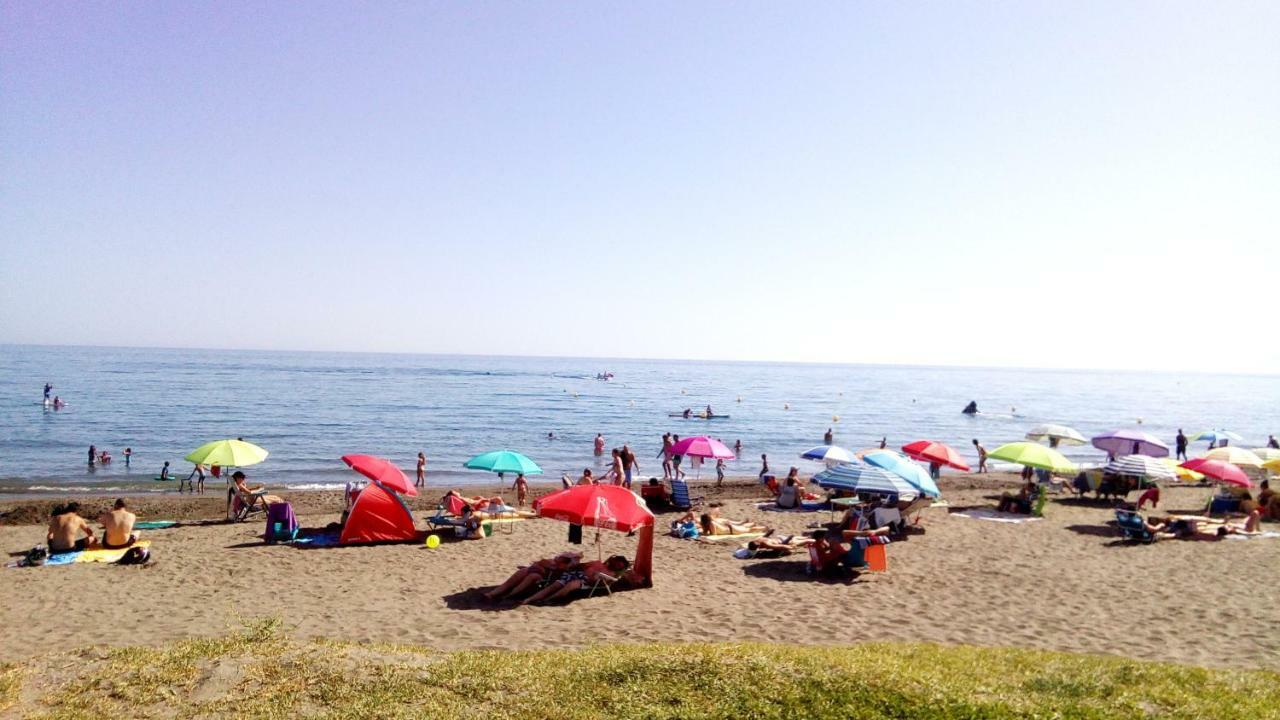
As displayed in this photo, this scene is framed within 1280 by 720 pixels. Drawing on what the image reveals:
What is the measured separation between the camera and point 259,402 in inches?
2436

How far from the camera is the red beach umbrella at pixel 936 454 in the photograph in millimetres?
20625

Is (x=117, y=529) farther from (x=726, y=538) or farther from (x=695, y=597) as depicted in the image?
(x=726, y=538)

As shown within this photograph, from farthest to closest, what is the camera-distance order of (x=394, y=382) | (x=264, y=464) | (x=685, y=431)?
1. (x=394, y=382)
2. (x=685, y=431)
3. (x=264, y=464)

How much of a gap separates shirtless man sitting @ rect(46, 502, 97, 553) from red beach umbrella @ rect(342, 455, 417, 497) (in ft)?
15.9

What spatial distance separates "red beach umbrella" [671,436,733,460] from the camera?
21516mm

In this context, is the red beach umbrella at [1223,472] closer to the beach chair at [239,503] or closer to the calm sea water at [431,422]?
the calm sea water at [431,422]

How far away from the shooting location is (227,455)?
55.9ft

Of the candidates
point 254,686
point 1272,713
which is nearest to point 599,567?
point 254,686

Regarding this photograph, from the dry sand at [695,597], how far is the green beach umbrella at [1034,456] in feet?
9.19

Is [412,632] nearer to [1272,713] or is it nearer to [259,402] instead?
[1272,713]

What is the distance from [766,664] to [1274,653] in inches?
270

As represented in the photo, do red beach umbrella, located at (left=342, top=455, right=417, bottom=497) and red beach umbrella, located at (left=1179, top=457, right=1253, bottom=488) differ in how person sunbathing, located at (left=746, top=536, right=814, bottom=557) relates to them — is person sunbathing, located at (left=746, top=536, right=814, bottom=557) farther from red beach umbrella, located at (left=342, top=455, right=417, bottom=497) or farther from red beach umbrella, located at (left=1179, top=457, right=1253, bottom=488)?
red beach umbrella, located at (left=1179, top=457, right=1253, bottom=488)

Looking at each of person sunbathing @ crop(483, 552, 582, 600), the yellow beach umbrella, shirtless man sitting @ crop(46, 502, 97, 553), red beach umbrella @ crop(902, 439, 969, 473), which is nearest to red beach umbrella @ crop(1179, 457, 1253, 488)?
the yellow beach umbrella

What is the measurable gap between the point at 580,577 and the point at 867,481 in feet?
23.6
